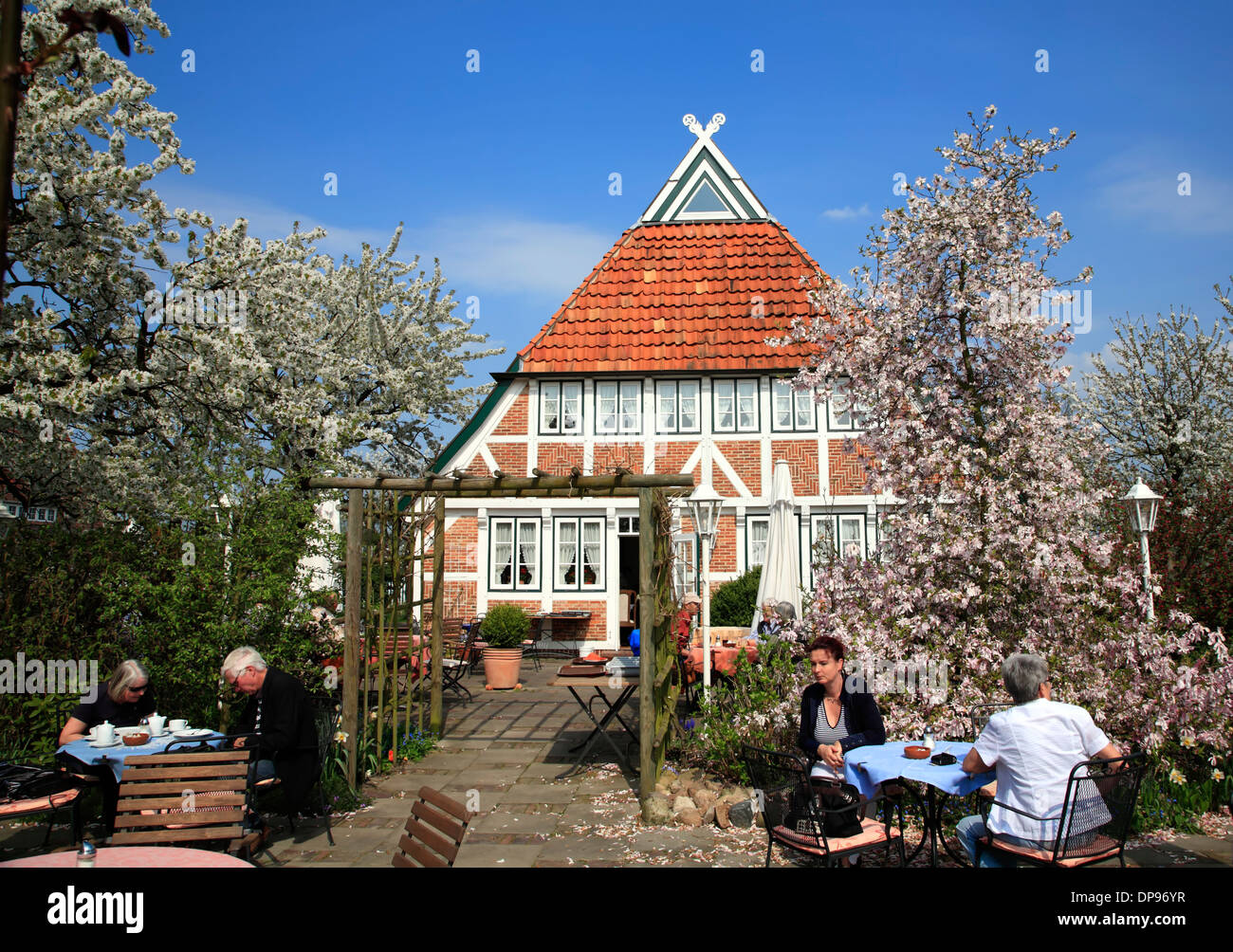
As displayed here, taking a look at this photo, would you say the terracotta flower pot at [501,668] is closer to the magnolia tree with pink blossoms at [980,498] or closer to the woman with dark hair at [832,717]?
the magnolia tree with pink blossoms at [980,498]

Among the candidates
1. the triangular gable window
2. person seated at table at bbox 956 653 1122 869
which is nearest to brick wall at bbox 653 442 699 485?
the triangular gable window

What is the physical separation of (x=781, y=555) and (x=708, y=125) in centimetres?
1117

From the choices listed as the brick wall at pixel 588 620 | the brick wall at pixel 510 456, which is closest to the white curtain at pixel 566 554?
the brick wall at pixel 588 620

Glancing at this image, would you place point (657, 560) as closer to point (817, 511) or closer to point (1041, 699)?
point (1041, 699)

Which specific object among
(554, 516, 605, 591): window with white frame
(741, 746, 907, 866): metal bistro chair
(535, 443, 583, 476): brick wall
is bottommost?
(741, 746, 907, 866): metal bistro chair

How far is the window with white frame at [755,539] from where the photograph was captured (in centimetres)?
1595

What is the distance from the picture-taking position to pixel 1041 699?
4.16 metres

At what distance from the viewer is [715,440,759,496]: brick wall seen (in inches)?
634

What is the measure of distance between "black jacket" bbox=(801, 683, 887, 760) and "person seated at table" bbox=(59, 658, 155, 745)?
4.63 meters

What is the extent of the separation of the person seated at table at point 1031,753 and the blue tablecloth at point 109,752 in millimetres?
4657

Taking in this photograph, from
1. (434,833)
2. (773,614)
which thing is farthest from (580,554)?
(434,833)

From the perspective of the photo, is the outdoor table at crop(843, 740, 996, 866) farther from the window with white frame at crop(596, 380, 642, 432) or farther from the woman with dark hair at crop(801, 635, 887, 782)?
the window with white frame at crop(596, 380, 642, 432)

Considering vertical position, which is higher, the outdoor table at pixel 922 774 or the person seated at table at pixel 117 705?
the person seated at table at pixel 117 705

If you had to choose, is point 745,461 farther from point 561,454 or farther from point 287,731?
point 287,731
